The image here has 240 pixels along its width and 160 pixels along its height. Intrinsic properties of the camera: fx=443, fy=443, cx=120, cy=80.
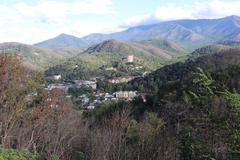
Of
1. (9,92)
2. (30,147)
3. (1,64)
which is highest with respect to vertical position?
(1,64)

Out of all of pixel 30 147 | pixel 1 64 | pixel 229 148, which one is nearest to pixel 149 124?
pixel 30 147

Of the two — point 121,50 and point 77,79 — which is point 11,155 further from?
point 121,50

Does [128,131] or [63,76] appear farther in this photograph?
[63,76]

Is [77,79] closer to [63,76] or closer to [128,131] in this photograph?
[63,76]

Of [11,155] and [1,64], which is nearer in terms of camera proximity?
[11,155]

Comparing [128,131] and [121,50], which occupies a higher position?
[128,131]

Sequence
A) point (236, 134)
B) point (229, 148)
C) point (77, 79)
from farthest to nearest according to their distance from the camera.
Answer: point (77, 79), point (229, 148), point (236, 134)

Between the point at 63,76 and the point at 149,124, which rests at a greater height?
the point at 149,124

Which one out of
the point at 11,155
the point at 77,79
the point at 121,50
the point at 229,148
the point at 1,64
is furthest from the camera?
the point at 121,50

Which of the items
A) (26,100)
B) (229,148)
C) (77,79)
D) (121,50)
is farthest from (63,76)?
(229,148)
